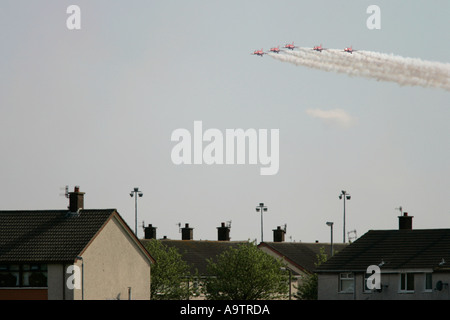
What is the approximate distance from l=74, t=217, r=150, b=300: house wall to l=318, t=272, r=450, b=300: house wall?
40.5 ft

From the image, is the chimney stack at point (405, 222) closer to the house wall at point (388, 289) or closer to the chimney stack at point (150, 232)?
the house wall at point (388, 289)

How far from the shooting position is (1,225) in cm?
5872

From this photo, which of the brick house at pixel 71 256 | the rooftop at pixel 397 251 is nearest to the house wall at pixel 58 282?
the brick house at pixel 71 256

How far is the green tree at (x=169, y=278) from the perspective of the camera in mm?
73938

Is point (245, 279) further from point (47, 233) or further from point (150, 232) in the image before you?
point (150, 232)

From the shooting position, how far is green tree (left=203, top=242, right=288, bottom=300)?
72.6 meters

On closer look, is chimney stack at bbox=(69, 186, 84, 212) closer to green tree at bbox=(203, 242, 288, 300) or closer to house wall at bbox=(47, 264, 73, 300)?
house wall at bbox=(47, 264, 73, 300)

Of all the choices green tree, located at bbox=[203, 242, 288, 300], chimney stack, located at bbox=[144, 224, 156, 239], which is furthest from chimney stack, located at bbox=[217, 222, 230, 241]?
green tree, located at bbox=[203, 242, 288, 300]

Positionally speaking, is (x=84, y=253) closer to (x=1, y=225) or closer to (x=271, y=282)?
(x=1, y=225)

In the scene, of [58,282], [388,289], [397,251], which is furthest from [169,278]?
[58,282]

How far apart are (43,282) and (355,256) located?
22013mm

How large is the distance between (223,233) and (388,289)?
139ft

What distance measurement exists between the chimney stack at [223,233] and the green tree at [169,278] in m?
23.2
